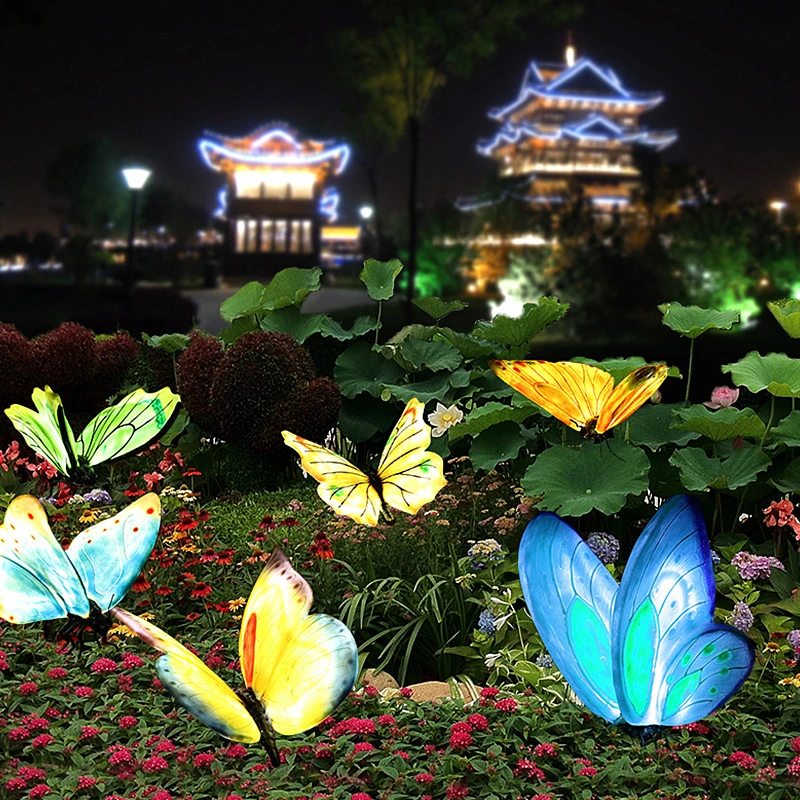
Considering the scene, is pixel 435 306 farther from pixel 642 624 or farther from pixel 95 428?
pixel 642 624

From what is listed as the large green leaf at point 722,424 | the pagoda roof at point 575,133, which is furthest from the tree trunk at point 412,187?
the pagoda roof at point 575,133

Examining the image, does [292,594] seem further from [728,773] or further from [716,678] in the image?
[728,773]

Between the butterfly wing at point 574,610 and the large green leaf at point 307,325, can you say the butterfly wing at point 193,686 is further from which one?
the large green leaf at point 307,325

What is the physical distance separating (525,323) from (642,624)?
2.23 meters

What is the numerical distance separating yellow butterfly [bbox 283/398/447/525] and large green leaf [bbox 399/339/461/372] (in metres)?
1.57

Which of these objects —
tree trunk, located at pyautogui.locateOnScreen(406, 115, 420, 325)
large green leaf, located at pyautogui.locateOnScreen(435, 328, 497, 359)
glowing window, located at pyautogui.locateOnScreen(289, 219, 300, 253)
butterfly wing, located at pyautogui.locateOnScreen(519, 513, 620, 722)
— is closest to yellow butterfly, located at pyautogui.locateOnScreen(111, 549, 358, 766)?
butterfly wing, located at pyautogui.locateOnScreen(519, 513, 620, 722)

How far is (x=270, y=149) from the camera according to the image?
33969 millimetres

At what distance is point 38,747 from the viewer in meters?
2.23

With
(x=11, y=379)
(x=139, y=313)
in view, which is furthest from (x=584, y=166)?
(x=11, y=379)

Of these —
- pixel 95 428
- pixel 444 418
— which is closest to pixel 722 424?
pixel 444 418

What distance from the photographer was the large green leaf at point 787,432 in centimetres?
343

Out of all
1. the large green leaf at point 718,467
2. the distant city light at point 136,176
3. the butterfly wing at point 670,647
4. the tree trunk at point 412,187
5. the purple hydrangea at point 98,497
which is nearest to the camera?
the butterfly wing at point 670,647

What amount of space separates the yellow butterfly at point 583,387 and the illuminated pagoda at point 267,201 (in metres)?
31.7

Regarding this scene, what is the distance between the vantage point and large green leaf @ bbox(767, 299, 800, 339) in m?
3.65
